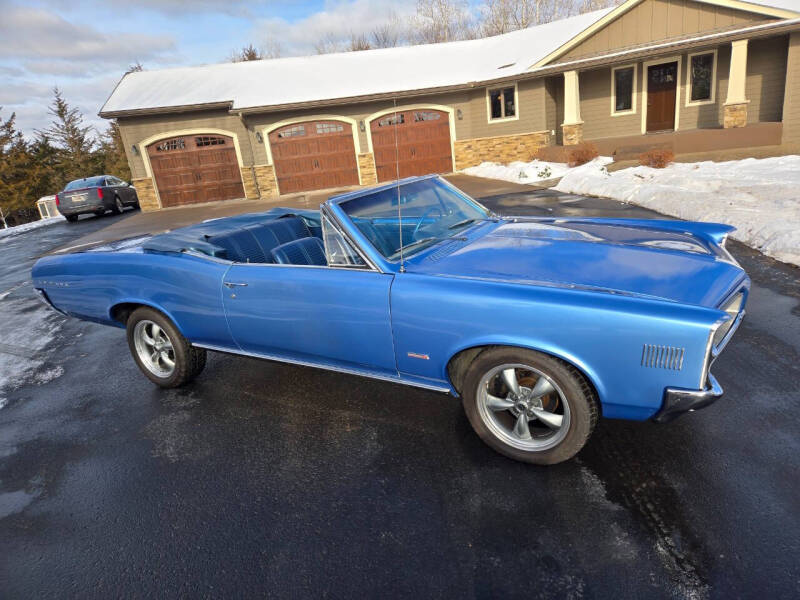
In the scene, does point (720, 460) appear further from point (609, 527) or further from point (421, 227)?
point (421, 227)

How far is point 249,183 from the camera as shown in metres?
20.4

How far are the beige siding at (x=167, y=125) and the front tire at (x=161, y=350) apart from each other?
1771 centimetres

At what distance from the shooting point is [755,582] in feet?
6.57

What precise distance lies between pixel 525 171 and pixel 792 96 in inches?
317

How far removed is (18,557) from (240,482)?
3.60 ft

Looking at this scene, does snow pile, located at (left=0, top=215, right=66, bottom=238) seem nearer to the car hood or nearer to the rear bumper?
the car hood

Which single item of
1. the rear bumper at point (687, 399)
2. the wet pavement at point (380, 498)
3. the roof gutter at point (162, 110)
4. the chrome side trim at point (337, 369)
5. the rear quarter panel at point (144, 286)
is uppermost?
the roof gutter at point (162, 110)

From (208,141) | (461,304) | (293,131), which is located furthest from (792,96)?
(208,141)

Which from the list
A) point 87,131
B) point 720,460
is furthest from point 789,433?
point 87,131

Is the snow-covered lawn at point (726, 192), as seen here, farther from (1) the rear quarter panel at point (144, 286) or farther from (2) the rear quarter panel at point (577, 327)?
(1) the rear quarter panel at point (144, 286)

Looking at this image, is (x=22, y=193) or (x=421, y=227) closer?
(x=421, y=227)

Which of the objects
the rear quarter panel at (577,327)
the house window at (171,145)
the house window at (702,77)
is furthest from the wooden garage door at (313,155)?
the rear quarter panel at (577,327)

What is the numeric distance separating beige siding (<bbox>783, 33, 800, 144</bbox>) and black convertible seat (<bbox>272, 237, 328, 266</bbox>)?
17190 mm

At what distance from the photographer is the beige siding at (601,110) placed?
19078mm
